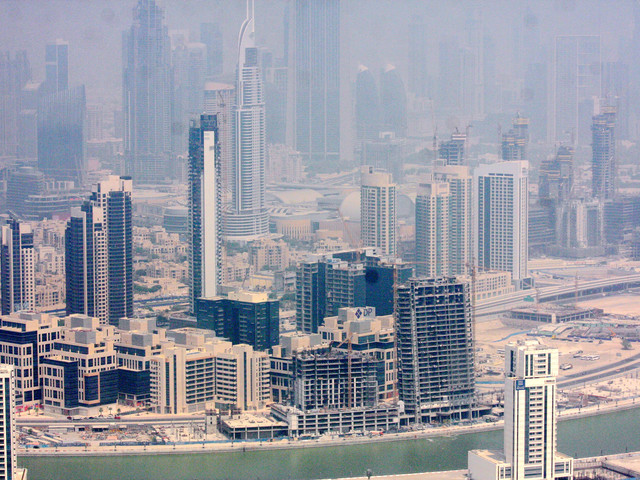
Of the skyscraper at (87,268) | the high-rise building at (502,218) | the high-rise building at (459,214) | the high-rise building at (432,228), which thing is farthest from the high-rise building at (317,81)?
the skyscraper at (87,268)

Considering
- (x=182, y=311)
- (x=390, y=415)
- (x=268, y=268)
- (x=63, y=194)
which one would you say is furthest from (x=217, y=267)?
(x=63, y=194)

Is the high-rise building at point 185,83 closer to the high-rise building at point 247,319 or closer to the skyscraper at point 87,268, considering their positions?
the skyscraper at point 87,268

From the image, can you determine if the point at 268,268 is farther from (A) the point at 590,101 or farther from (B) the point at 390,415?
(A) the point at 590,101

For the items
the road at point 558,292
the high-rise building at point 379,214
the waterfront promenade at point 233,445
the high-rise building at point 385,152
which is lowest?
the waterfront promenade at point 233,445

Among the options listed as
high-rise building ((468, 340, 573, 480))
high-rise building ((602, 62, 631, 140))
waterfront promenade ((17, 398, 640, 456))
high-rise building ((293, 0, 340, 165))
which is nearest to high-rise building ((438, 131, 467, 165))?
high-rise building ((293, 0, 340, 165))

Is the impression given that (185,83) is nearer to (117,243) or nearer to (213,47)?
(213,47)

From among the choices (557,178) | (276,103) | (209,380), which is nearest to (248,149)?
(276,103)
